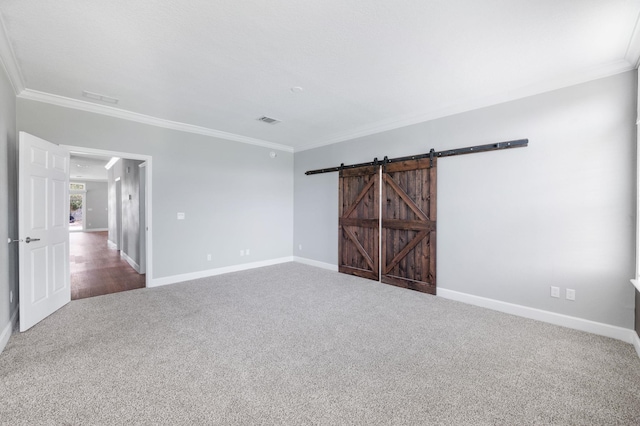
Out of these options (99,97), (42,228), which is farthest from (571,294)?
(99,97)

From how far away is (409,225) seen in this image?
448 cm

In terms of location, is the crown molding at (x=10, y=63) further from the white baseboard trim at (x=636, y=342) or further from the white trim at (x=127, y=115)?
the white baseboard trim at (x=636, y=342)

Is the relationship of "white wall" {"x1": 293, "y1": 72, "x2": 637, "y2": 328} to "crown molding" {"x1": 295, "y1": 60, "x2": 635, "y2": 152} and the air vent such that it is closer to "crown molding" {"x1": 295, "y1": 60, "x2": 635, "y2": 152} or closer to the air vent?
"crown molding" {"x1": 295, "y1": 60, "x2": 635, "y2": 152}

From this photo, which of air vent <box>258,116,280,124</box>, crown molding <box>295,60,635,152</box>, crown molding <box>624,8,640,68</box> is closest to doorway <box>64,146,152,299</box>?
air vent <box>258,116,280,124</box>

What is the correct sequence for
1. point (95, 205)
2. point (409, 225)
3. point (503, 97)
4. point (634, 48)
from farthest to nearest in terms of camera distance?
1. point (95, 205)
2. point (409, 225)
3. point (503, 97)
4. point (634, 48)

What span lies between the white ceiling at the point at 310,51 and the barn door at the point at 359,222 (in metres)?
1.45

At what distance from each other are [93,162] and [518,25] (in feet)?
36.0

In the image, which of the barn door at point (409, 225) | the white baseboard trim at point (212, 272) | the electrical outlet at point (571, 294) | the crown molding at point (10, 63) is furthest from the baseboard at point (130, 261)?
the electrical outlet at point (571, 294)

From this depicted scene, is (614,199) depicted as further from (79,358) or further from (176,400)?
(79,358)

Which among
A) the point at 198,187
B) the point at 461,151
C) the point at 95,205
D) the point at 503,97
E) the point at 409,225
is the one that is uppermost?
the point at 503,97

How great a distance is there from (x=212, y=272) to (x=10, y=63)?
376 centimetres

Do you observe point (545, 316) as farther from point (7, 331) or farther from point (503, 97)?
point (7, 331)

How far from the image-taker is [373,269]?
16.4 feet

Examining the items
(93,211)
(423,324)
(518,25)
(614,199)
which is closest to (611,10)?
(518,25)
